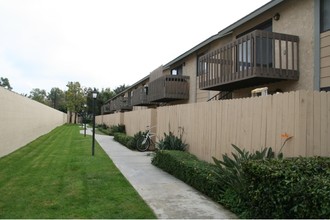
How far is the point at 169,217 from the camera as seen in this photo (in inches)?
206

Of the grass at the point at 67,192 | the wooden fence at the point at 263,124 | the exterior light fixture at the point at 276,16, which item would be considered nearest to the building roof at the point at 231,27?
the exterior light fixture at the point at 276,16

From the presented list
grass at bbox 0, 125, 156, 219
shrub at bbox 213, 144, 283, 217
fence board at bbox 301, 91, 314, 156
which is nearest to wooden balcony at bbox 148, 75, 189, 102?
grass at bbox 0, 125, 156, 219

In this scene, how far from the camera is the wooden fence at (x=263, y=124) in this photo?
5.88 meters

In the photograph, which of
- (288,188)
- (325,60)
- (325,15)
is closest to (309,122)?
(288,188)

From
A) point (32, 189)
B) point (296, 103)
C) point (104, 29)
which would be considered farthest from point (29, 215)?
point (104, 29)

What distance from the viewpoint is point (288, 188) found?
434 cm

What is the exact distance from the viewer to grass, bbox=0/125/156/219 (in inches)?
210

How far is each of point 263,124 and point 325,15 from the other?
414cm

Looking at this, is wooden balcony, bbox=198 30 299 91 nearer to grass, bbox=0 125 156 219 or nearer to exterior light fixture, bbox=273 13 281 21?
exterior light fixture, bbox=273 13 281 21

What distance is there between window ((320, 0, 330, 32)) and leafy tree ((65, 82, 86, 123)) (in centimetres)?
6046

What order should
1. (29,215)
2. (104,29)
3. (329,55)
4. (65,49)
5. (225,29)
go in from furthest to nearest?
(65,49), (104,29), (225,29), (329,55), (29,215)

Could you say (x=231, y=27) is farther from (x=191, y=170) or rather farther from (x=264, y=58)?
(x=191, y=170)

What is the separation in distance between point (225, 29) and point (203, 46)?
312 cm

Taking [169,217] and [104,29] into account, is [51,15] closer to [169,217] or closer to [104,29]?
[104,29]
